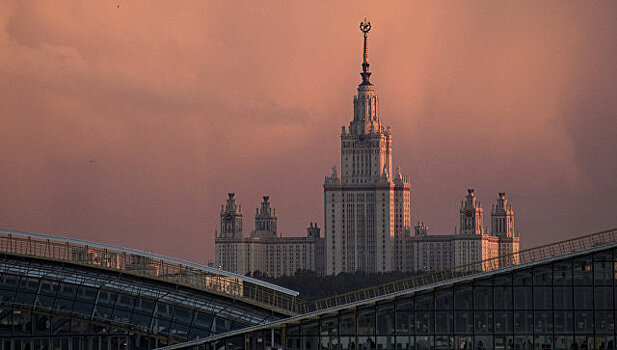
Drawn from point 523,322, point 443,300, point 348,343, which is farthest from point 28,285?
point 523,322

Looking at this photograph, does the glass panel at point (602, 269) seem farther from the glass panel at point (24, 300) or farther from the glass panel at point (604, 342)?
the glass panel at point (24, 300)

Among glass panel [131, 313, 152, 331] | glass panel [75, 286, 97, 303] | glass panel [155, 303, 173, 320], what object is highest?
glass panel [75, 286, 97, 303]

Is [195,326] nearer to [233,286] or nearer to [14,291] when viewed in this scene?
[233,286]

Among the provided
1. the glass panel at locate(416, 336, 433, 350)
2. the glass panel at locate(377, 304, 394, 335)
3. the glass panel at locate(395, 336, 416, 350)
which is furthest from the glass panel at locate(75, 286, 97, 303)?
the glass panel at locate(416, 336, 433, 350)

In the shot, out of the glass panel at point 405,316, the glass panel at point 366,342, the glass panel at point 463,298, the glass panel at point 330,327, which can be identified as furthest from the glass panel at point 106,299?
the glass panel at point 463,298

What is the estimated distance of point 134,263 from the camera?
11606 cm

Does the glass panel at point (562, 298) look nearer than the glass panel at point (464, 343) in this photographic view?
No

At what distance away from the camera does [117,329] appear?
4343 inches

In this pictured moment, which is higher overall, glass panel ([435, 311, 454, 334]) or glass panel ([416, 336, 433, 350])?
glass panel ([435, 311, 454, 334])

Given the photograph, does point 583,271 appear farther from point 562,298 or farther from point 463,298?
point 463,298

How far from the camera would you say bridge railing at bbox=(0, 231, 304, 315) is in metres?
112

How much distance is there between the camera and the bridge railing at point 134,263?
112188 mm

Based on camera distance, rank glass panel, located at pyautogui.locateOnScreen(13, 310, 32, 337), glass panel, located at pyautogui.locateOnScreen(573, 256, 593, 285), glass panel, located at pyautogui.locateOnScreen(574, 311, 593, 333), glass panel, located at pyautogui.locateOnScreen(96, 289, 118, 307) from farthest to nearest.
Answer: glass panel, located at pyautogui.locateOnScreen(96, 289, 118, 307), glass panel, located at pyautogui.locateOnScreen(13, 310, 32, 337), glass panel, located at pyautogui.locateOnScreen(573, 256, 593, 285), glass panel, located at pyautogui.locateOnScreen(574, 311, 593, 333)

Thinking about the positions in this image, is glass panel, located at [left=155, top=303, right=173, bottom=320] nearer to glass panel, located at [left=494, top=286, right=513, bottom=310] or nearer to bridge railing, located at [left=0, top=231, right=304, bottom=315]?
bridge railing, located at [left=0, top=231, right=304, bottom=315]
